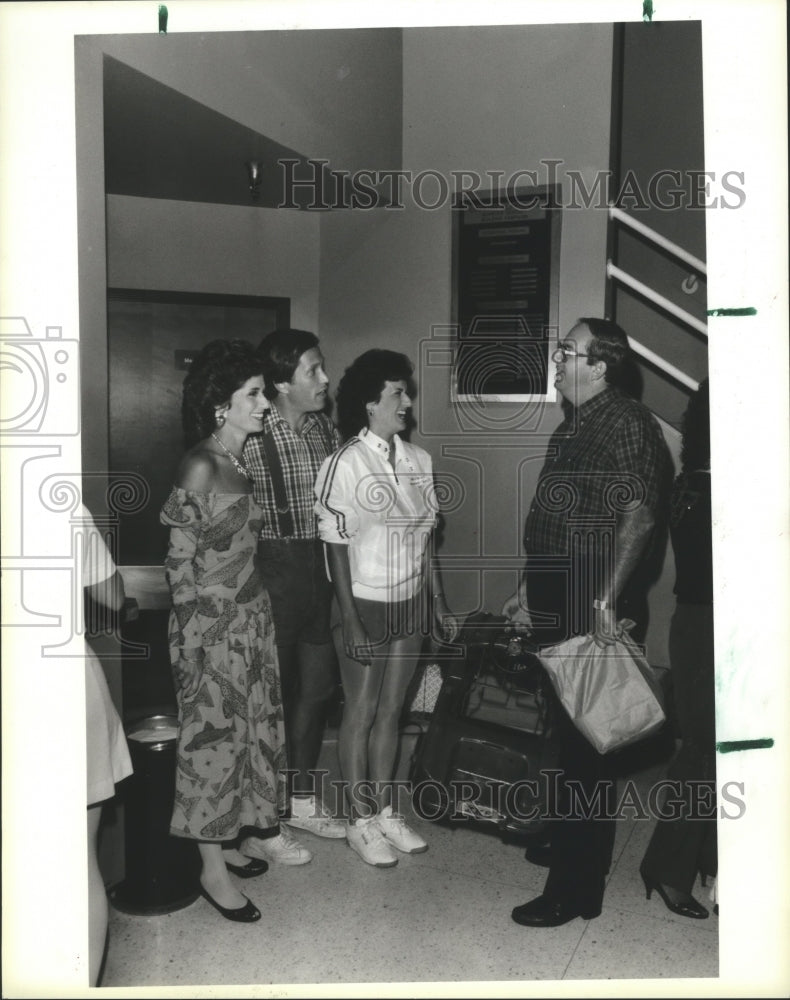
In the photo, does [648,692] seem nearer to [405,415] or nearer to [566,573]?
[566,573]

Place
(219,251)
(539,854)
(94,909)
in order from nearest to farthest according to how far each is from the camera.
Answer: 1. (94,909)
2. (219,251)
3. (539,854)

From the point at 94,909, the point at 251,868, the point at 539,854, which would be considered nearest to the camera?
the point at 94,909

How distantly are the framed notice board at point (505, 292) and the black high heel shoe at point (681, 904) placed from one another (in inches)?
46.3

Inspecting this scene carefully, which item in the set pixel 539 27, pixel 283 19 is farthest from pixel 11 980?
pixel 539 27

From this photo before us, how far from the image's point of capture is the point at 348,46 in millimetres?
1736

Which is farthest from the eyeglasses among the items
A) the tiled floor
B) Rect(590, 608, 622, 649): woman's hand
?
the tiled floor

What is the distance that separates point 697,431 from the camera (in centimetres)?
178

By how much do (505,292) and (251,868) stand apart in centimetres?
147

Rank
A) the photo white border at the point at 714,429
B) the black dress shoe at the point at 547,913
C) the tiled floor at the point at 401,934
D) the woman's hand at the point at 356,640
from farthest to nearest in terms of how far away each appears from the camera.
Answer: the woman's hand at the point at 356,640
the black dress shoe at the point at 547,913
the tiled floor at the point at 401,934
the photo white border at the point at 714,429

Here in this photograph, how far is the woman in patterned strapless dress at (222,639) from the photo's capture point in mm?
1788

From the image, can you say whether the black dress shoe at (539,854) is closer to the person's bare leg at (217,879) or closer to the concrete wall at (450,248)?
the concrete wall at (450,248)

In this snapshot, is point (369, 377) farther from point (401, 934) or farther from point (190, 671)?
point (401, 934)

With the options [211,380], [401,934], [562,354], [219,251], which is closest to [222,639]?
[211,380]

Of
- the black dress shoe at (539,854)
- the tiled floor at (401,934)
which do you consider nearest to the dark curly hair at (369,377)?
the tiled floor at (401,934)
